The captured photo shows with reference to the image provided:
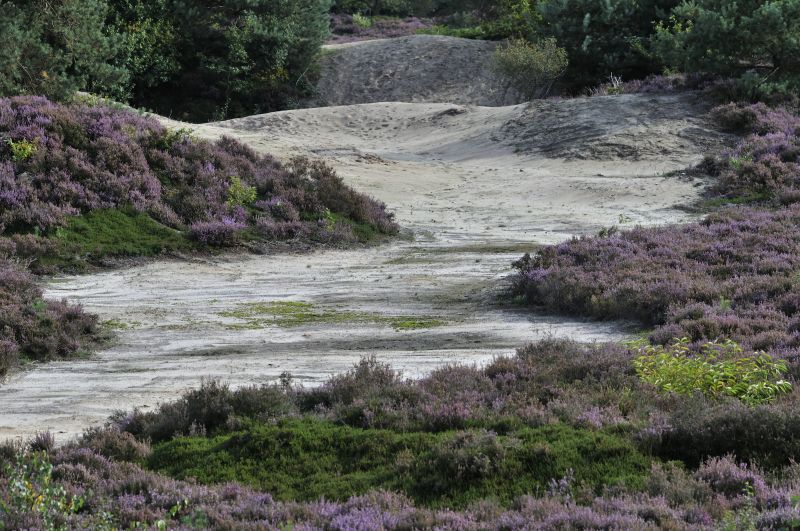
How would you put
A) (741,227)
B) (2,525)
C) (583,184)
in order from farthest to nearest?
(583,184) < (741,227) < (2,525)

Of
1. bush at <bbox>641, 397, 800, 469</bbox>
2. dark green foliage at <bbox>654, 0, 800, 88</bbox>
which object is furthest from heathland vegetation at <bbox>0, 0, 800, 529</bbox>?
dark green foliage at <bbox>654, 0, 800, 88</bbox>

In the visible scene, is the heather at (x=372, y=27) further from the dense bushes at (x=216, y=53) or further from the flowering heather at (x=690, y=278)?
the flowering heather at (x=690, y=278)

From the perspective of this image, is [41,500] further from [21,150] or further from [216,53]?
[216,53]

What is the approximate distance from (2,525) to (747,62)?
28.1 meters

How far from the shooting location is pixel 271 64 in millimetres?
38312

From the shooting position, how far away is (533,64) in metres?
34.9

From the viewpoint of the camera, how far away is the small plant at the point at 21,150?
16484mm

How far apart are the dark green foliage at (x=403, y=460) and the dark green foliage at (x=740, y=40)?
23560mm

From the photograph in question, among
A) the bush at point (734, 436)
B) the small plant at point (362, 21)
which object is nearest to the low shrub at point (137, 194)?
the bush at point (734, 436)

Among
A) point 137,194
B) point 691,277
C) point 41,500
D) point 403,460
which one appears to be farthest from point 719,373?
point 137,194

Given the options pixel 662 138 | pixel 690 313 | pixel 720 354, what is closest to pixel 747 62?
pixel 662 138

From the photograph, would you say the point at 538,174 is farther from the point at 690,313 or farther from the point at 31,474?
the point at 31,474

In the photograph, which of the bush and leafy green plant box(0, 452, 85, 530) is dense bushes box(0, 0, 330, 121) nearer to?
leafy green plant box(0, 452, 85, 530)

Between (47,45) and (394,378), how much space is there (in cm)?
1708
